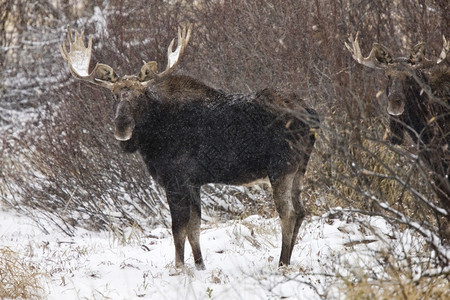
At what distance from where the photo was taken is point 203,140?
19.7 ft

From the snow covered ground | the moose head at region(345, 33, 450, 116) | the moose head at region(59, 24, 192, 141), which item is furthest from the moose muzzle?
the moose head at region(345, 33, 450, 116)

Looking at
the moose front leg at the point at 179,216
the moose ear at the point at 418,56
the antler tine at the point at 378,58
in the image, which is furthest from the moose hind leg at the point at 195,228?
the moose ear at the point at 418,56

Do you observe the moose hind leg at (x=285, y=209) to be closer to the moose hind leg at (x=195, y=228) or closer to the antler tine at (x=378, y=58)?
the moose hind leg at (x=195, y=228)

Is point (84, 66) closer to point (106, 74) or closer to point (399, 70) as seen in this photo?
point (106, 74)

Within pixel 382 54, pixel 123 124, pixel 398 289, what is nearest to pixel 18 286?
pixel 123 124

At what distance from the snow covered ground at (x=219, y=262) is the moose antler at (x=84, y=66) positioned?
5.34ft

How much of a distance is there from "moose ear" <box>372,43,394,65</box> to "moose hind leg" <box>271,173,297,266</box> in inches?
72.7

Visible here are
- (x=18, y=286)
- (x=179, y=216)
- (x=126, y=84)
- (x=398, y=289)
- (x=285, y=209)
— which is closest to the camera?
(x=398, y=289)

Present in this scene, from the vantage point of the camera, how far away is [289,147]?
5.70 m

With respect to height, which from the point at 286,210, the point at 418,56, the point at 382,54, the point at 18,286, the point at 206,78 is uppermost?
the point at 206,78

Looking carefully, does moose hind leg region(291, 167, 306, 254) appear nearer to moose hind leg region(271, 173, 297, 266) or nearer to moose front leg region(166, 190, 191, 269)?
moose hind leg region(271, 173, 297, 266)

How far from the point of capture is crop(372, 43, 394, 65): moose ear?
6.80 meters

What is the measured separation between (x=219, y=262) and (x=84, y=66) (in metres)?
2.24

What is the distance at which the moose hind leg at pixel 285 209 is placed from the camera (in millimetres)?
5684
